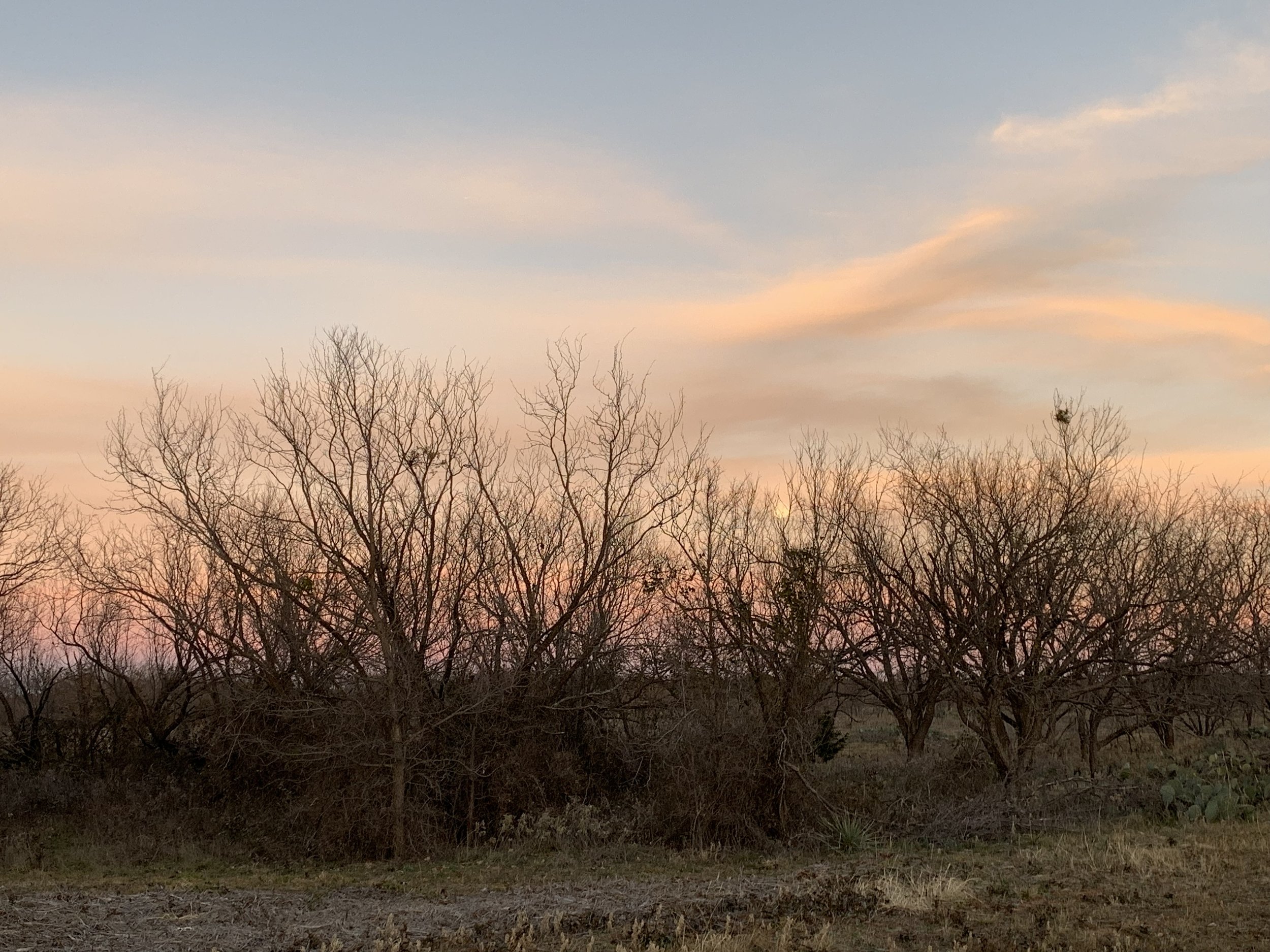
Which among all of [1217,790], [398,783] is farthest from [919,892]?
[398,783]

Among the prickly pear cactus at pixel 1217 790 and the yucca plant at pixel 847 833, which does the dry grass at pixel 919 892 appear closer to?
the yucca plant at pixel 847 833

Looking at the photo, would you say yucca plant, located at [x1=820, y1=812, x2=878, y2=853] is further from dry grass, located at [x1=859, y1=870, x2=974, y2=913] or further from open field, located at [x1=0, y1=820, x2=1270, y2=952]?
dry grass, located at [x1=859, y1=870, x2=974, y2=913]

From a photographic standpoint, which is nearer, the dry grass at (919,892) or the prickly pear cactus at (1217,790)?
the dry grass at (919,892)

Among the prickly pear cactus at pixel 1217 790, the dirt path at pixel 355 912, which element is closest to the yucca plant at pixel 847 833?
the dirt path at pixel 355 912

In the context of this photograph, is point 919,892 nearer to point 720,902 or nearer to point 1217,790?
point 720,902

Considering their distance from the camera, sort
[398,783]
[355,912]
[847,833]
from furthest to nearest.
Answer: [398,783] < [847,833] < [355,912]

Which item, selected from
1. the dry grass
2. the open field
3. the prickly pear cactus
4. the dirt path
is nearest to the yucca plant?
the open field

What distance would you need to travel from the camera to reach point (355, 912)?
1033 cm

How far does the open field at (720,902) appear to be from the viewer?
867 centimetres

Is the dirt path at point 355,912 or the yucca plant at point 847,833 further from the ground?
the dirt path at point 355,912

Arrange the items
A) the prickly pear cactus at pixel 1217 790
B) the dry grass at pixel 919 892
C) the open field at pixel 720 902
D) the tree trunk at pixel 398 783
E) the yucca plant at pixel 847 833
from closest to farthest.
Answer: the open field at pixel 720 902 → the dry grass at pixel 919 892 → the yucca plant at pixel 847 833 → the prickly pear cactus at pixel 1217 790 → the tree trunk at pixel 398 783

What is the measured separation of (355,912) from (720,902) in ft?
12.2

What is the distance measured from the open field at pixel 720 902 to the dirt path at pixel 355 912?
32 mm

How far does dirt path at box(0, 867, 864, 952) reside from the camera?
8.95 meters
